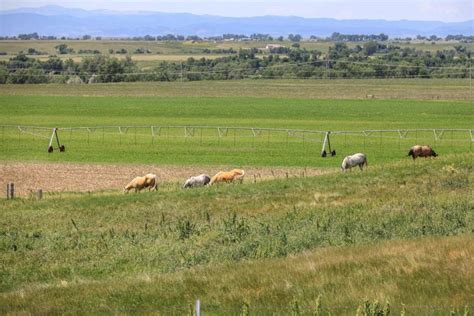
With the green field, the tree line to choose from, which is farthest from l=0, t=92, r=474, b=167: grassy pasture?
the tree line

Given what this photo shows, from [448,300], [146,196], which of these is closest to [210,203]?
[146,196]

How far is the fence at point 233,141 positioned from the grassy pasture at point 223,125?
0.06 m

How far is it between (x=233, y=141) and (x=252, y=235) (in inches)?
1589

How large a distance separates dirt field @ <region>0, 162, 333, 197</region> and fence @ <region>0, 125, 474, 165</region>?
12.4ft

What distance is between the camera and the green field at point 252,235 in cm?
1638

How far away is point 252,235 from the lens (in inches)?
938

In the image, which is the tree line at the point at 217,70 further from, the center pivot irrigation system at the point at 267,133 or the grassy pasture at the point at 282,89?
→ the center pivot irrigation system at the point at 267,133

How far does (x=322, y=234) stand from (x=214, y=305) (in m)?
7.23

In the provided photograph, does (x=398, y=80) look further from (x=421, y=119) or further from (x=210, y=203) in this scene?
(x=210, y=203)

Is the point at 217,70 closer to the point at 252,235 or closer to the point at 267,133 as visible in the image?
the point at 267,133

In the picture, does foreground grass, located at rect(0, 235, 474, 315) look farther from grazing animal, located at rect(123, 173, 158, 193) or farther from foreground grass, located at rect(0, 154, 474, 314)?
grazing animal, located at rect(123, 173, 158, 193)

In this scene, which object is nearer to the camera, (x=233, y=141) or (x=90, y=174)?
(x=90, y=174)

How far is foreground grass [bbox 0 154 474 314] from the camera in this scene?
16.5 meters

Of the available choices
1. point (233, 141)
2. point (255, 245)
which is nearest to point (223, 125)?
point (233, 141)
